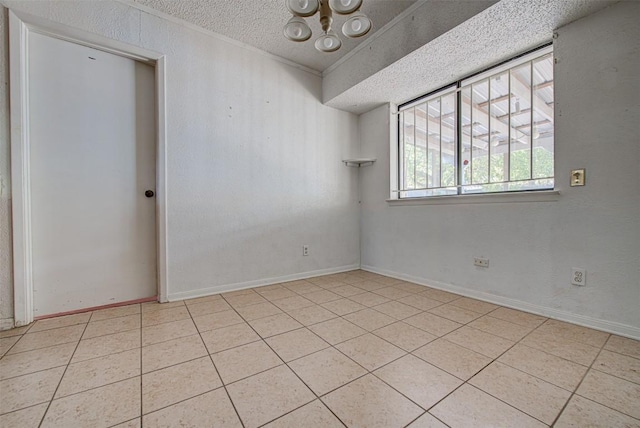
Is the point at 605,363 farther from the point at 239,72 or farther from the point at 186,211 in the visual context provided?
the point at 239,72

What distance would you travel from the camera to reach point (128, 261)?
2303 mm

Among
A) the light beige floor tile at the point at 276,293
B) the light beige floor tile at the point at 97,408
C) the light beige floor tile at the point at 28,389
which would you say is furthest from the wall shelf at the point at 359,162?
the light beige floor tile at the point at 28,389

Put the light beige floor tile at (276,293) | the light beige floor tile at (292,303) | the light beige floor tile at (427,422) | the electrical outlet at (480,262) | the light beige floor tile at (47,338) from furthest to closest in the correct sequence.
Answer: the light beige floor tile at (276,293)
the electrical outlet at (480,262)
the light beige floor tile at (292,303)
the light beige floor tile at (47,338)
the light beige floor tile at (427,422)

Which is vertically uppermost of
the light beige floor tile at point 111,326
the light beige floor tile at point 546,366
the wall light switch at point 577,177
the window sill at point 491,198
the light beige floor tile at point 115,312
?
the wall light switch at point 577,177

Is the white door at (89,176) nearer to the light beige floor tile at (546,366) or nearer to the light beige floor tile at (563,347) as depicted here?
the light beige floor tile at (546,366)

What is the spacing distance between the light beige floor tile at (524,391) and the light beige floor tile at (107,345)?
1933mm

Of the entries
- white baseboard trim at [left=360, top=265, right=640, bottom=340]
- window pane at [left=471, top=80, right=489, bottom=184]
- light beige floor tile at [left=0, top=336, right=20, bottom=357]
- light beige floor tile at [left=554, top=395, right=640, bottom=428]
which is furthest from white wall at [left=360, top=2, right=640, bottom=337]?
light beige floor tile at [left=0, top=336, right=20, bottom=357]

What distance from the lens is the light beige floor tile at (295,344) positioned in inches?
58.7

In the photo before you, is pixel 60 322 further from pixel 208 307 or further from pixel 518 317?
pixel 518 317

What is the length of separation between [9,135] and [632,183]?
4.20 metres

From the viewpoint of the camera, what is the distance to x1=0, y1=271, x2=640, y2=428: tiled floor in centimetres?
104

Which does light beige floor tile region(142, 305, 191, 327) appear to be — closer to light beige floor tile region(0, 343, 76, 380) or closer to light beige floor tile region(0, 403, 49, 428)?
light beige floor tile region(0, 343, 76, 380)

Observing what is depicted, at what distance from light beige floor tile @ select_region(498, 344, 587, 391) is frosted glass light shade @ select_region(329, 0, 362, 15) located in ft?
6.93

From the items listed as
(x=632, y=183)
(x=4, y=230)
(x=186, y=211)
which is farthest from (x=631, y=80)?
(x=4, y=230)
